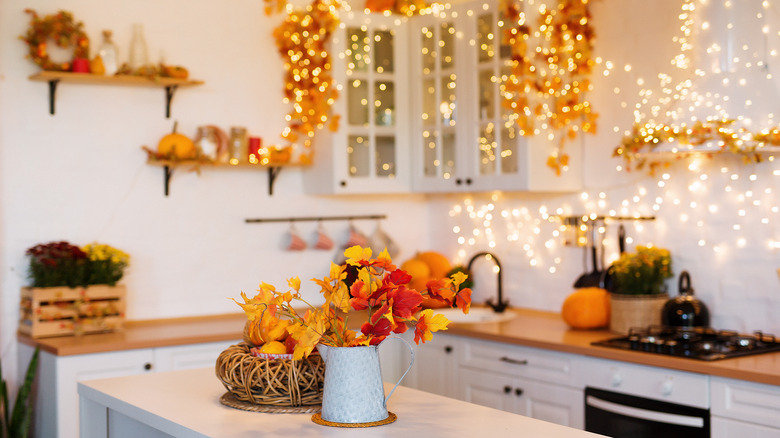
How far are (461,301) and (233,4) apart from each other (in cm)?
289

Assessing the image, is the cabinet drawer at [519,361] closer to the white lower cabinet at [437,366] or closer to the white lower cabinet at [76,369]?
the white lower cabinet at [437,366]

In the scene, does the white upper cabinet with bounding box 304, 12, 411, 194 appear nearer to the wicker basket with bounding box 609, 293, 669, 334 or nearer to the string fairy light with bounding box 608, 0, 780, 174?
the wicker basket with bounding box 609, 293, 669, 334

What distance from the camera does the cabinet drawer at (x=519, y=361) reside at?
10.9ft

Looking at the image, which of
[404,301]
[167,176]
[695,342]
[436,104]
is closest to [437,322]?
[404,301]

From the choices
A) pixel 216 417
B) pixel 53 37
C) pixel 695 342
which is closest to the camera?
pixel 216 417

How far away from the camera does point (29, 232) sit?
3715mm

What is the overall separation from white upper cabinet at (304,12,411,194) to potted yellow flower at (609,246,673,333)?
1.35 metres

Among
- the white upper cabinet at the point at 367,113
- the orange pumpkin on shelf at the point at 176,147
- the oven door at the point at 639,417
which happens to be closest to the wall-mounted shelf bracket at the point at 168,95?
the orange pumpkin on shelf at the point at 176,147

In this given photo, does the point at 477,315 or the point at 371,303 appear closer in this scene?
the point at 371,303

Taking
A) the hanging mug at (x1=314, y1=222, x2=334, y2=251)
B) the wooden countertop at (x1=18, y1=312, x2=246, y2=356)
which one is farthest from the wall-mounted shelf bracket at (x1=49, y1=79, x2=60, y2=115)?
the hanging mug at (x1=314, y1=222, x2=334, y2=251)

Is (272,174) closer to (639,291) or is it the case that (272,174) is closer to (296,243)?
(296,243)

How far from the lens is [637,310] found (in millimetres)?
3418

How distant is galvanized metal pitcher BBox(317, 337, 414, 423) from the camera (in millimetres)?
1870

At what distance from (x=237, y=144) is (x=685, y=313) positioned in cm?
216
